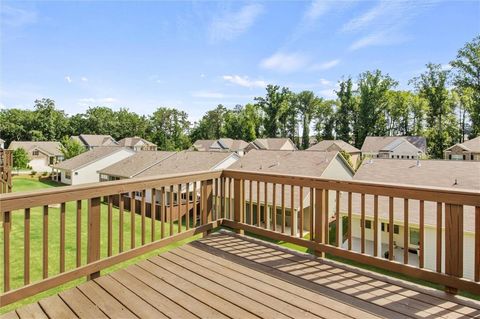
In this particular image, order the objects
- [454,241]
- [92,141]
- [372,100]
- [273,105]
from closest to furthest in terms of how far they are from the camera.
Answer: [454,241]
[372,100]
[273,105]
[92,141]

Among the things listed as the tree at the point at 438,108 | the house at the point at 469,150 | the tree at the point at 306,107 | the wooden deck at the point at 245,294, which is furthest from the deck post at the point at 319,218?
the tree at the point at 306,107

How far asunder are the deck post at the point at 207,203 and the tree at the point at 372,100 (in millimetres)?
43210

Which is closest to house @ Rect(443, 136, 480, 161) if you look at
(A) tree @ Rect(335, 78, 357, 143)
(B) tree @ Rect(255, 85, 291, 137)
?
(A) tree @ Rect(335, 78, 357, 143)

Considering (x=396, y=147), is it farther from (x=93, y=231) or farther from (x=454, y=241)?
(x=93, y=231)

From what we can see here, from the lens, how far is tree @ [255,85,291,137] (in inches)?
1895

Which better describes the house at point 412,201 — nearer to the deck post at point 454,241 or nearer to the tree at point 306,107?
the deck post at point 454,241

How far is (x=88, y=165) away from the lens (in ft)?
88.8

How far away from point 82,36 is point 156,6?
11.6ft

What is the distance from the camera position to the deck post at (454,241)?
2.30 metres

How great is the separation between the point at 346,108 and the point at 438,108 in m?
12.1

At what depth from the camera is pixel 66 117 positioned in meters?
55.5

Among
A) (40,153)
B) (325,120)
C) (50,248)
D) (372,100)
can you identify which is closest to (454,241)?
(50,248)

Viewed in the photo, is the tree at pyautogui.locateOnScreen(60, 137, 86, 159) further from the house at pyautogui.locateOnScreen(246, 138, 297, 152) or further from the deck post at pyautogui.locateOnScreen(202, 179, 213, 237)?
the deck post at pyautogui.locateOnScreen(202, 179, 213, 237)

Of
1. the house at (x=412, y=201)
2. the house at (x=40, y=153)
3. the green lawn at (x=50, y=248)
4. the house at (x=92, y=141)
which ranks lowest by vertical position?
the green lawn at (x=50, y=248)
